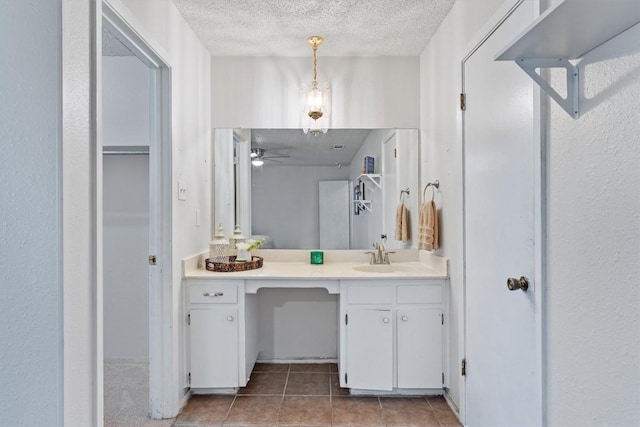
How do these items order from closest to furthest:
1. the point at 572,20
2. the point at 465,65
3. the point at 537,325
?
the point at 572,20, the point at 537,325, the point at 465,65

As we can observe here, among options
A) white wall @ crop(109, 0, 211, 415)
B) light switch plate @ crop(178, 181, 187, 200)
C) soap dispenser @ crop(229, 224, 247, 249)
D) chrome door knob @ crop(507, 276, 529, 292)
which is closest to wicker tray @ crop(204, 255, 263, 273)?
white wall @ crop(109, 0, 211, 415)

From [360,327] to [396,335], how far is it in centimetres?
23

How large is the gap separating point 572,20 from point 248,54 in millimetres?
2394

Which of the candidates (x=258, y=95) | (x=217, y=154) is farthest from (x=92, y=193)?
(x=258, y=95)

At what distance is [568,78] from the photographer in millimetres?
1093

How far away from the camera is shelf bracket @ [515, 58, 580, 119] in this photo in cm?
107

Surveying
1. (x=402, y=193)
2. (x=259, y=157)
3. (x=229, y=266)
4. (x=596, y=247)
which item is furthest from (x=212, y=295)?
A: (x=596, y=247)

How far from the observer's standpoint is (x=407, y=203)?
9.28 ft

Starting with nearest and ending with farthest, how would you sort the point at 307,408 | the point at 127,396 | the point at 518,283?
the point at 518,283 < the point at 307,408 < the point at 127,396

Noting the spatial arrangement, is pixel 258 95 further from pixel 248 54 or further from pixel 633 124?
pixel 633 124

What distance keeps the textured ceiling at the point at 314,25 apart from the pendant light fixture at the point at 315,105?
0.79 feet

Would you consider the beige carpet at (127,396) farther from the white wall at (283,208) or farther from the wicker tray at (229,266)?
the white wall at (283,208)

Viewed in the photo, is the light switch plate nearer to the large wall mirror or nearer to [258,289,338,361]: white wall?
the large wall mirror

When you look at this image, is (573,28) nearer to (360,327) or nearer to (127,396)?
(360,327)
